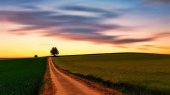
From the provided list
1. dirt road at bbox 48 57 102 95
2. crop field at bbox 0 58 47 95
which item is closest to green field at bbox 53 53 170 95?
dirt road at bbox 48 57 102 95

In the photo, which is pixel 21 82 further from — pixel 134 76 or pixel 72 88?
pixel 134 76

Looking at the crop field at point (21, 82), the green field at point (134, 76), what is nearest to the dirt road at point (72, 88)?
the crop field at point (21, 82)

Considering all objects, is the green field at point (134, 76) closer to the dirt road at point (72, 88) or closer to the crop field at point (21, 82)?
the dirt road at point (72, 88)

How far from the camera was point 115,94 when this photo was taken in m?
24.6

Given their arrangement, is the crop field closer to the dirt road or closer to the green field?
the dirt road

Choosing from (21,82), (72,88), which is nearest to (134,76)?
(72,88)

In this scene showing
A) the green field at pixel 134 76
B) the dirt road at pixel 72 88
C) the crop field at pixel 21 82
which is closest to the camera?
the green field at pixel 134 76

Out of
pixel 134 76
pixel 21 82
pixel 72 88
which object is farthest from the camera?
pixel 21 82

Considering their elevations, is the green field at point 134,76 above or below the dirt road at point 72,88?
above

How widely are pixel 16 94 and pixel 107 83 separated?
10.8 meters

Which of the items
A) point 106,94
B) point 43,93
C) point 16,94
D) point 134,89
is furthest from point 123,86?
point 16,94

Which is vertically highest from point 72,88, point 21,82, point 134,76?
point 134,76

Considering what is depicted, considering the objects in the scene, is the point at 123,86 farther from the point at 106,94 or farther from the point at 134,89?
the point at 106,94

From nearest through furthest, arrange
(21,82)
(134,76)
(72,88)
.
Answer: (72,88) → (134,76) → (21,82)
